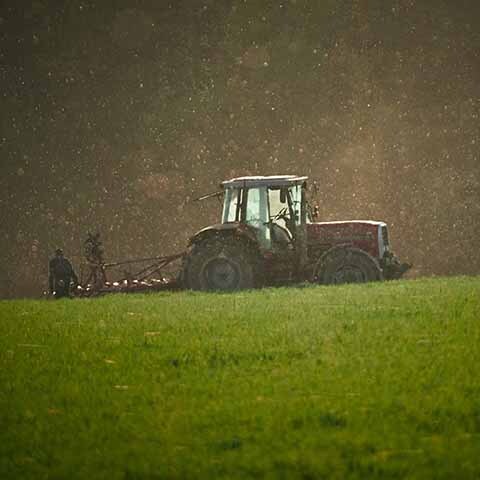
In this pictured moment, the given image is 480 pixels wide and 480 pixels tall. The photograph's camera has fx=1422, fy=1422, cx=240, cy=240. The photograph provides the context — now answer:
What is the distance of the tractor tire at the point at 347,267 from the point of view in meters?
27.2

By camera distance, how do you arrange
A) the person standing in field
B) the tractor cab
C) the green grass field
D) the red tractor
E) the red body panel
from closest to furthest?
the green grass field
the red tractor
the tractor cab
the red body panel
the person standing in field

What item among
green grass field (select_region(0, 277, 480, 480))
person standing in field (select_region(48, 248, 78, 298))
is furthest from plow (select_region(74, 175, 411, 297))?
green grass field (select_region(0, 277, 480, 480))

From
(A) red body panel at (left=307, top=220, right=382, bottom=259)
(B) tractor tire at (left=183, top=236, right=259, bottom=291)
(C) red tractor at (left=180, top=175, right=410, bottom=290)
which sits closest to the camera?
(B) tractor tire at (left=183, top=236, right=259, bottom=291)

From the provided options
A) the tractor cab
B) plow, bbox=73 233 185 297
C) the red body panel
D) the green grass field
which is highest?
the tractor cab

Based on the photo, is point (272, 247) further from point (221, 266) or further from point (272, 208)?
point (221, 266)

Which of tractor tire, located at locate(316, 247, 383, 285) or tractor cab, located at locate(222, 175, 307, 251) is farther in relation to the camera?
tractor cab, located at locate(222, 175, 307, 251)

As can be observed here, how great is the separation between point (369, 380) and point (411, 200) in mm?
44992

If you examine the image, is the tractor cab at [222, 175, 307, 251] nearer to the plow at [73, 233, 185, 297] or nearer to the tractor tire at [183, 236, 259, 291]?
the tractor tire at [183, 236, 259, 291]

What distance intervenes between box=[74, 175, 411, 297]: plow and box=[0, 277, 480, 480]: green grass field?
846 centimetres

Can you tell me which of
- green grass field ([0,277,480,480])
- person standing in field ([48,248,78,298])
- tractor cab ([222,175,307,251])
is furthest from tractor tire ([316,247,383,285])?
green grass field ([0,277,480,480])

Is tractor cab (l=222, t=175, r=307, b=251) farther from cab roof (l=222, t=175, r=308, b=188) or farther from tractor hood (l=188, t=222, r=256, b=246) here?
tractor hood (l=188, t=222, r=256, b=246)

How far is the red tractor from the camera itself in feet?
89.3

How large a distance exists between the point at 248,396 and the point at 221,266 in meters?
16.4

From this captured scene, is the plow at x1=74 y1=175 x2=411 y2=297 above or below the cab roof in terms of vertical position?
below
